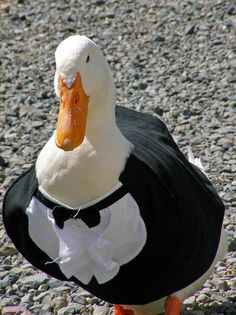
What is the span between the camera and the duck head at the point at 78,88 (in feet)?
13.0

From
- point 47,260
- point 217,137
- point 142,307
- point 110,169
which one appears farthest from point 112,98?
point 217,137

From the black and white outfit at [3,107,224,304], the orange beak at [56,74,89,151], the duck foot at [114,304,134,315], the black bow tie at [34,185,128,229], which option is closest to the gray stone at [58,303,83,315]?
the duck foot at [114,304,134,315]

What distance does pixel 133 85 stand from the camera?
8.90 m

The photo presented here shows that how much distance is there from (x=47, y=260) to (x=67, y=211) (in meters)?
0.42

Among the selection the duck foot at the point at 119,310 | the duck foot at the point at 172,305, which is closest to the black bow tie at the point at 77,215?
the duck foot at the point at 172,305

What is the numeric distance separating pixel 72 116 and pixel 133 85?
4.93m

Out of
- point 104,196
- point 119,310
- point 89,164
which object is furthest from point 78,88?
point 119,310

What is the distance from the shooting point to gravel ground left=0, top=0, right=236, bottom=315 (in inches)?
215

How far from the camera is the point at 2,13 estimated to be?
11344 mm

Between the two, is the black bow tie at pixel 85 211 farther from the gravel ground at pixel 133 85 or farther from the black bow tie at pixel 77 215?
the gravel ground at pixel 133 85

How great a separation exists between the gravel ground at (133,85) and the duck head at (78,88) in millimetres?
1501

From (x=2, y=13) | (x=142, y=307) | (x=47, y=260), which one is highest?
(x=47, y=260)

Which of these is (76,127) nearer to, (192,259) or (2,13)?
(192,259)

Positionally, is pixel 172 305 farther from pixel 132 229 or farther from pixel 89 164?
pixel 89 164
